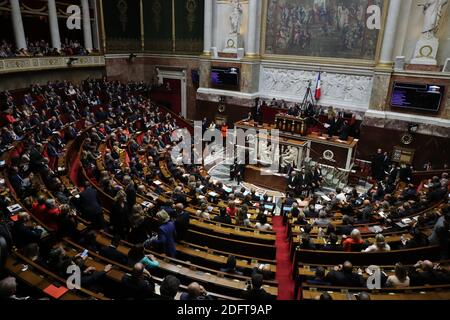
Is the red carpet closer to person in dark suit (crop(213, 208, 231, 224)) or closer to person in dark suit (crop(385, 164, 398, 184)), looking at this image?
person in dark suit (crop(213, 208, 231, 224))

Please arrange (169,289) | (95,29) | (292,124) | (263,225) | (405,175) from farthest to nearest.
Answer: (95,29) → (292,124) → (405,175) → (263,225) → (169,289)

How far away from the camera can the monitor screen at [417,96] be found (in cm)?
1273

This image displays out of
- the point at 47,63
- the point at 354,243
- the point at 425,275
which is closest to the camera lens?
the point at 425,275

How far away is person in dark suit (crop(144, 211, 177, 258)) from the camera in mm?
Result: 5344

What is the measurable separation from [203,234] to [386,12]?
13023 millimetres

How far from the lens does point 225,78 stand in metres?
18.0

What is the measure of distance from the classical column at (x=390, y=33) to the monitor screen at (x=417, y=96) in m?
1.20

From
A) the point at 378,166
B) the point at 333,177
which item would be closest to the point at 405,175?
the point at 378,166

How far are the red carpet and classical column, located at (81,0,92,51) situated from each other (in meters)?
16.8

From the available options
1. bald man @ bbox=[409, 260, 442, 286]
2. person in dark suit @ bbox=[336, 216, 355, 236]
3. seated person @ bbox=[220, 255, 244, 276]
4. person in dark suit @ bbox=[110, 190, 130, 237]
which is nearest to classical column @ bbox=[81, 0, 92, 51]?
person in dark suit @ bbox=[110, 190, 130, 237]

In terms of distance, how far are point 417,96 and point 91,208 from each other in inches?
511

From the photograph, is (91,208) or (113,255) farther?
(91,208)

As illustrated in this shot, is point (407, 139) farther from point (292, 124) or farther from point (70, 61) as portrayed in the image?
point (70, 61)

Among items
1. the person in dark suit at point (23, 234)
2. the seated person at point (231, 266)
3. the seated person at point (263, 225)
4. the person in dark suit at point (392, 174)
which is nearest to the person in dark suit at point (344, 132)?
the person in dark suit at point (392, 174)
